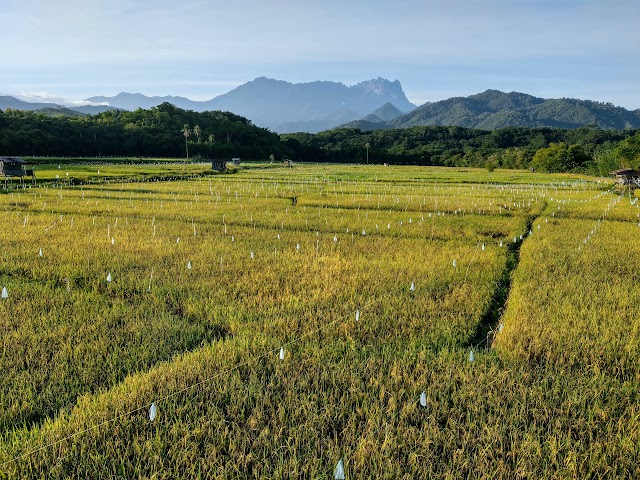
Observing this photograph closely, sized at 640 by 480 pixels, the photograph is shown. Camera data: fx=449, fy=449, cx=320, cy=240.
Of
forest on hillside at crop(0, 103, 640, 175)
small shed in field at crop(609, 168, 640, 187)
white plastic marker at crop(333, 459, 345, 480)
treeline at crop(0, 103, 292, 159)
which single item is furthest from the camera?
forest on hillside at crop(0, 103, 640, 175)

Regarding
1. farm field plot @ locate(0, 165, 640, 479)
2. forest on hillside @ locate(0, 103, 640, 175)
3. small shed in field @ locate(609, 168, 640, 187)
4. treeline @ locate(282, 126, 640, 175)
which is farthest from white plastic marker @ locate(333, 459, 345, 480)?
treeline @ locate(282, 126, 640, 175)

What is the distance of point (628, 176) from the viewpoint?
32062mm

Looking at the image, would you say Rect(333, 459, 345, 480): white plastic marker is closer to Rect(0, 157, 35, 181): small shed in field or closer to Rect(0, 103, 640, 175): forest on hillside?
Rect(0, 157, 35, 181): small shed in field

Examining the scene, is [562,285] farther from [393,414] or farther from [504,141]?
[504,141]

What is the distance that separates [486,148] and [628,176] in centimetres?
6424

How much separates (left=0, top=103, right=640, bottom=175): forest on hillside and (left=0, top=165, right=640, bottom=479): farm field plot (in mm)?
47259

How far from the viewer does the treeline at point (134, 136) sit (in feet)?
181

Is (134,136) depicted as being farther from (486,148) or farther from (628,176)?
(486,148)

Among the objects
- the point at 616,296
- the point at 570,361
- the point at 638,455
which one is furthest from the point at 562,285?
the point at 638,455

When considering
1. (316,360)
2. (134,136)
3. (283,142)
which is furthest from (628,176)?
(283,142)

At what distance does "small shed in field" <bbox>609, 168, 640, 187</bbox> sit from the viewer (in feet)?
102

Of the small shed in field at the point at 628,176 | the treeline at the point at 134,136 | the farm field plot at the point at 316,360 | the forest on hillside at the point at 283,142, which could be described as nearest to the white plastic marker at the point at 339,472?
the farm field plot at the point at 316,360

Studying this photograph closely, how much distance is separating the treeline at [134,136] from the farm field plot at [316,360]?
53.0 metres

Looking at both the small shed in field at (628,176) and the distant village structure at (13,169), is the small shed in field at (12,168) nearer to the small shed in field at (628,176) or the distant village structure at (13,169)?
the distant village structure at (13,169)
